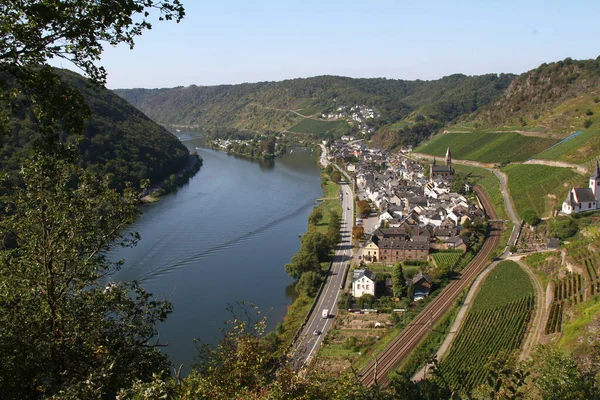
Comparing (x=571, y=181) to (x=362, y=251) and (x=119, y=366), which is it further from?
(x=119, y=366)

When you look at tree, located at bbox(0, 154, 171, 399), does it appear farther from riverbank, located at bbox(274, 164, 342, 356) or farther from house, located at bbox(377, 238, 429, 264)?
house, located at bbox(377, 238, 429, 264)

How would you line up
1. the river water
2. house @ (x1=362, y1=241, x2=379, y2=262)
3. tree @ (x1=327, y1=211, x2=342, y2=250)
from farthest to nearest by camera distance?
tree @ (x1=327, y1=211, x2=342, y2=250)
house @ (x1=362, y1=241, x2=379, y2=262)
the river water

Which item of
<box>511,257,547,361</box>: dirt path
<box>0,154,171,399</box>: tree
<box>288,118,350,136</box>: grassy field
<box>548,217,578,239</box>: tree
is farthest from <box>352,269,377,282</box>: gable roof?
<box>288,118,350,136</box>: grassy field

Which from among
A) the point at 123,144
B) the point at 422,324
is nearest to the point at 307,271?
the point at 422,324

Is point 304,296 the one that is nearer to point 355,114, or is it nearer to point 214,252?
point 214,252

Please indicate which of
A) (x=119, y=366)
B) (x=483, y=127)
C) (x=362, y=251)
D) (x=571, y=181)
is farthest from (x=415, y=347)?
(x=483, y=127)

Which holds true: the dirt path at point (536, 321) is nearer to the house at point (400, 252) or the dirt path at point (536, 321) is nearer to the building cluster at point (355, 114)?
the house at point (400, 252)
